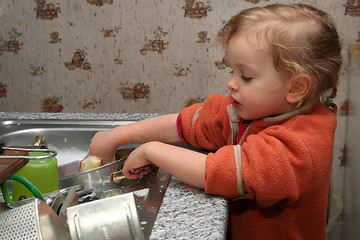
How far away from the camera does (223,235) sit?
22.6 inches

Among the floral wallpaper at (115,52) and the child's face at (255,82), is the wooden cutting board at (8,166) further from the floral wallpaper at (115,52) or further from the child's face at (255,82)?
the floral wallpaper at (115,52)

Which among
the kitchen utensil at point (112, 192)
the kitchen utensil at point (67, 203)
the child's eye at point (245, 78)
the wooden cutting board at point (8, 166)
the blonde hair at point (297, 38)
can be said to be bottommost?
the kitchen utensil at point (112, 192)

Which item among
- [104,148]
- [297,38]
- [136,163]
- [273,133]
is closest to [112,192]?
[136,163]

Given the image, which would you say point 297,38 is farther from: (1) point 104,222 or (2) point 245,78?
(1) point 104,222

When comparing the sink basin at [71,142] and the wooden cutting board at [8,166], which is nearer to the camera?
the wooden cutting board at [8,166]

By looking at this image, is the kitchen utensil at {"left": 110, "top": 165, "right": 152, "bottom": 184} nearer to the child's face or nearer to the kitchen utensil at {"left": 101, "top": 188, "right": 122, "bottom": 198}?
the kitchen utensil at {"left": 101, "top": 188, "right": 122, "bottom": 198}

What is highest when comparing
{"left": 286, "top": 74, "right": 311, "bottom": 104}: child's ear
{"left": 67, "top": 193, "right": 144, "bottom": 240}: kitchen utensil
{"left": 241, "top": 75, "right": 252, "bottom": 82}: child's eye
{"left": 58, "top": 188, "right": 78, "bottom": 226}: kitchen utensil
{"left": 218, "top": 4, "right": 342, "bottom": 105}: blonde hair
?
{"left": 218, "top": 4, "right": 342, "bottom": 105}: blonde hair

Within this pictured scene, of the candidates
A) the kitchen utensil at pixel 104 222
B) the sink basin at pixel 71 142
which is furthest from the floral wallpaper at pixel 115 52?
the kitchen utensil at pixel 104 222

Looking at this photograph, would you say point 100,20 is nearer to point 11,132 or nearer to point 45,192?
point 11,132

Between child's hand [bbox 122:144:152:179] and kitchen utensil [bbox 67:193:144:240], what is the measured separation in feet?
0.89

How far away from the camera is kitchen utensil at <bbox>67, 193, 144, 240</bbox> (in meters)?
0.51

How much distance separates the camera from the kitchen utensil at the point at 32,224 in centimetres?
49

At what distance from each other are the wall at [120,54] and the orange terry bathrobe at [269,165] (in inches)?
39.8

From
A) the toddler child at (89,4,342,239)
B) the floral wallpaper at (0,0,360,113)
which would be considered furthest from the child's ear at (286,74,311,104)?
the floral wallpaper at (0,0,360,113)
